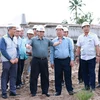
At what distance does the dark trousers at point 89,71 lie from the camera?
22.5 feet

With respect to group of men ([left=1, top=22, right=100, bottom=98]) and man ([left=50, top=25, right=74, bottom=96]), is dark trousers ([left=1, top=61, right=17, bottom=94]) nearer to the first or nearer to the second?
group of men ([left=1, top=22, right=100, bottom=98])

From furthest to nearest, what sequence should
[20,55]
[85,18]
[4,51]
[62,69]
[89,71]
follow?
[85,18]
[20,55]
[89,71]
[62,69]
[4,51]

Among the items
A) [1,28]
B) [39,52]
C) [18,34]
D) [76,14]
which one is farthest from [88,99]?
[76,14]

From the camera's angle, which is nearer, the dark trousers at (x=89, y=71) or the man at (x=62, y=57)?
the man at (x=62, y=57)

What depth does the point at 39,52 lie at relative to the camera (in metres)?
6.52

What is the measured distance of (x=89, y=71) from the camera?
6914 millimetres

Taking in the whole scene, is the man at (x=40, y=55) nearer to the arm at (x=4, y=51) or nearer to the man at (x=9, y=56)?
the man at (x=9, y=56)

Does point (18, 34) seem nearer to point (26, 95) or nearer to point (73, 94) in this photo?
point (26, 95)

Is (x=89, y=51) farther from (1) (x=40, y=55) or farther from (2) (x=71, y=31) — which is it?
(2) (x=71, y=31)

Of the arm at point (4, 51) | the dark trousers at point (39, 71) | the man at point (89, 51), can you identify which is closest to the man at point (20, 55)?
the dark trousers at point (39, 71)

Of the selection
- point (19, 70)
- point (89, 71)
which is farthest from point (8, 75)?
point (89, 71)

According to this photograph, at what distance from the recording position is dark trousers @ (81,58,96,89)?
6.84 meters

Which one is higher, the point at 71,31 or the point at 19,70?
the point at 71,31

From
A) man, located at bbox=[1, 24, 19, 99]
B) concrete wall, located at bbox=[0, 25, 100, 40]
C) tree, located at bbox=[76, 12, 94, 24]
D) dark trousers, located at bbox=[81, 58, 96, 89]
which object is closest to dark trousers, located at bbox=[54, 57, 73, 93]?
dark trousers, located at bbox=[81, 58, 96, 89]
